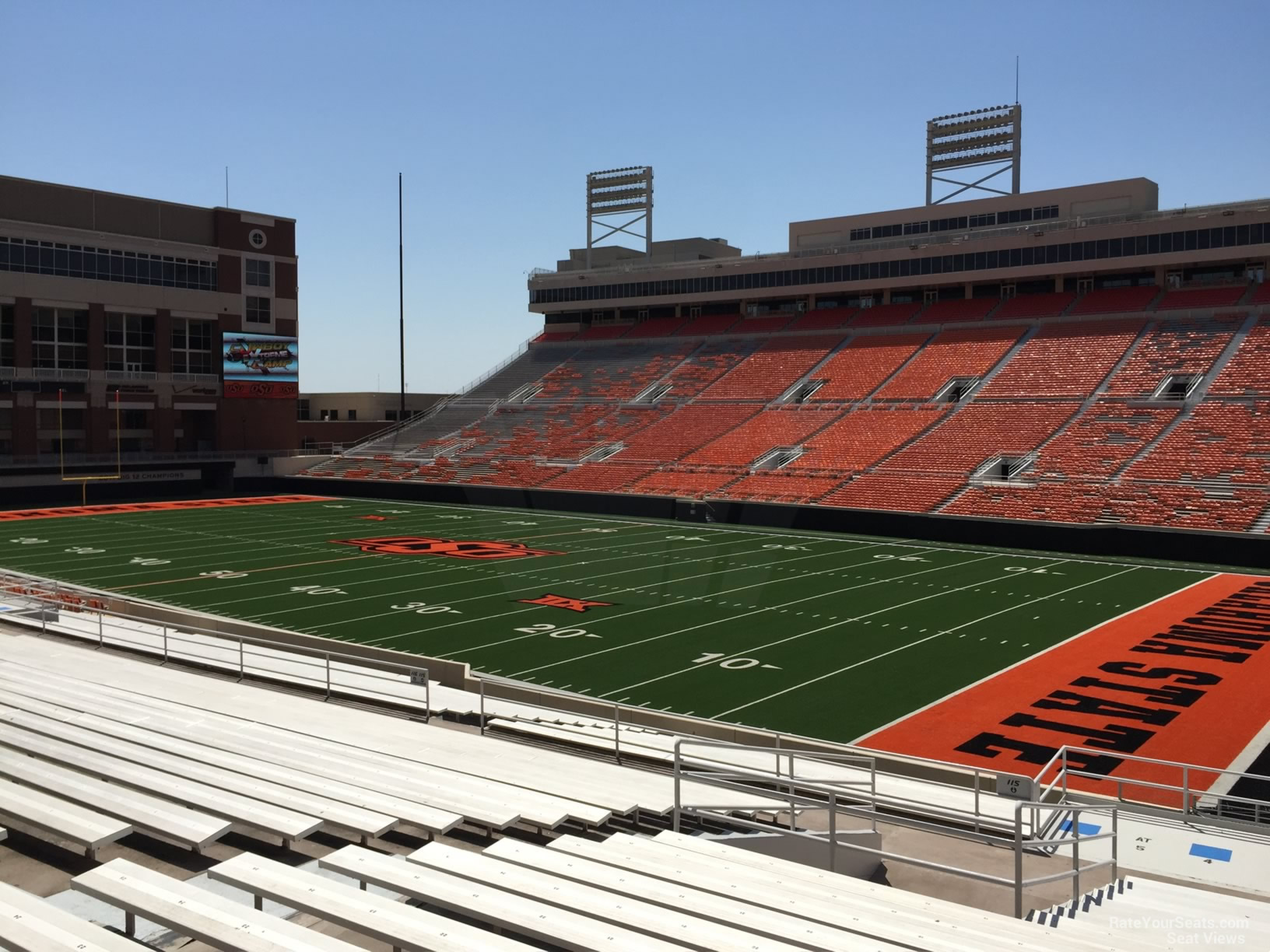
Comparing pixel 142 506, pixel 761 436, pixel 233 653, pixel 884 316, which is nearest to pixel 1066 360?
pixel 884 316

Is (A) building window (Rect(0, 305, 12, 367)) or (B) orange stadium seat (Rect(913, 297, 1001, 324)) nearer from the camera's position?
(A) building window (Rect(0, 305, 12, 367))

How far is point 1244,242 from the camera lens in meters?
41.8

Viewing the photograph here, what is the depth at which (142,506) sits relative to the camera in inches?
1721

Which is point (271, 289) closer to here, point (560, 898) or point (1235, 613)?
point (1235, 613)

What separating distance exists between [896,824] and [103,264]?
50.8m

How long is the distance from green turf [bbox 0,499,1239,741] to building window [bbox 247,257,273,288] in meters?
22.1

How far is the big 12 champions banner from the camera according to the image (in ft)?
175

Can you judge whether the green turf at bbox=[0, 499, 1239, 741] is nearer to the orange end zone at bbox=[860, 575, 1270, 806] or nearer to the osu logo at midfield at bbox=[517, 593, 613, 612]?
the osu logo at midfield at bbox=[517, 593, 613, 612]

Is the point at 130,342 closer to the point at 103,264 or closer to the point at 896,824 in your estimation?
the point at 103,264

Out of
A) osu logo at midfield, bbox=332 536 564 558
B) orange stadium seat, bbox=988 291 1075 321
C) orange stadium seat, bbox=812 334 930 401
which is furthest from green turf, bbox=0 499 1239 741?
orange stadium seat, bbox=988 291 1075 321

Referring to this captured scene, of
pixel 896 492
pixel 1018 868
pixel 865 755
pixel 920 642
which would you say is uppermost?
pixel 896 492

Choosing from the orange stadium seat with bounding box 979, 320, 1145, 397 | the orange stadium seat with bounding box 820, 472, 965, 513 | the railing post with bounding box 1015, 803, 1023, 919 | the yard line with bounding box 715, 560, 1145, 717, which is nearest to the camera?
the railing post with bounding box 1015, 803, 1023, 919

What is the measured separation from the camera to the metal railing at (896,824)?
6.19 metres

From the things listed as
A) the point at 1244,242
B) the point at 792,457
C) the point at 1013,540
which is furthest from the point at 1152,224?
the point at 1013,540
